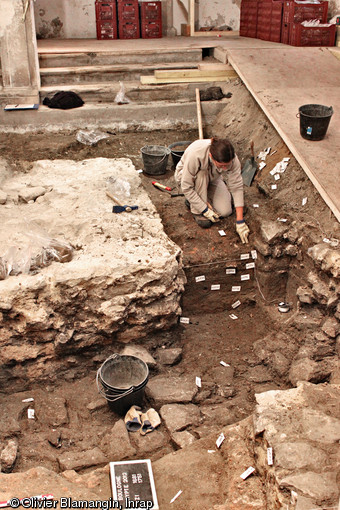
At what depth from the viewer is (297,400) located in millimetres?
3465

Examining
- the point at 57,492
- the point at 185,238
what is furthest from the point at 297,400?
the point at 185,238

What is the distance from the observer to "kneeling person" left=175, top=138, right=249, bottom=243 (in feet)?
16.5

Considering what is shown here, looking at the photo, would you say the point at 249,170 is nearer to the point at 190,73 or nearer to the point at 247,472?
the point at 190,73

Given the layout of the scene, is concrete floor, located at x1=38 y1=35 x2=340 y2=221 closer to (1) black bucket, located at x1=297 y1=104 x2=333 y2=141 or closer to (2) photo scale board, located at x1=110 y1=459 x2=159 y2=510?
(1) black bucket, located at x1=297 y1=104 x2=333 y2=141

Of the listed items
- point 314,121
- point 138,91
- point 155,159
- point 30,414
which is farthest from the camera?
point 138,91

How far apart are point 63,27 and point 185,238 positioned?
7.77 meters

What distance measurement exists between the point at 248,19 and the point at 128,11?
2.54m

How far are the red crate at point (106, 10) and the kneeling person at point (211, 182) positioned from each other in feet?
19.3

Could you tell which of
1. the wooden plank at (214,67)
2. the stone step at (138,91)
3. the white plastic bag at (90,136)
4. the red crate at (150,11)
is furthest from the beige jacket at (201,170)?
the red crate at (150,11)

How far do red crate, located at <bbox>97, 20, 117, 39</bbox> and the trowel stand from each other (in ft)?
18.8

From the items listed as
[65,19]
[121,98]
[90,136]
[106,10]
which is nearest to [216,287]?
[90,136]

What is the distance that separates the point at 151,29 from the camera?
35.2 ft

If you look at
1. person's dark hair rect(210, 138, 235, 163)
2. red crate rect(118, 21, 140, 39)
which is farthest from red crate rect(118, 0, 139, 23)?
person's dark hair rect(210, 138, 235, 163)

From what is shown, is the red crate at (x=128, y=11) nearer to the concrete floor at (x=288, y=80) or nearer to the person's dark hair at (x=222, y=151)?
the concrete floor at (x=288, y=80)
